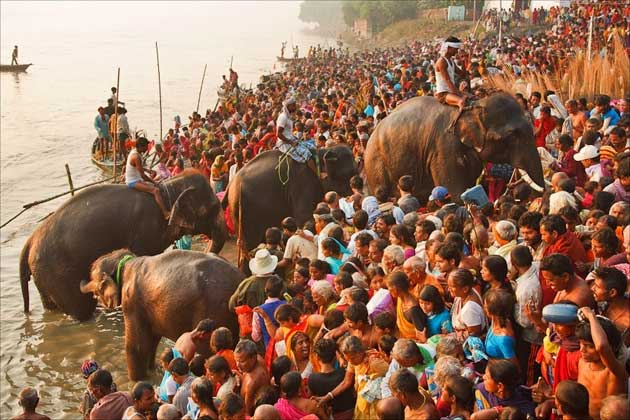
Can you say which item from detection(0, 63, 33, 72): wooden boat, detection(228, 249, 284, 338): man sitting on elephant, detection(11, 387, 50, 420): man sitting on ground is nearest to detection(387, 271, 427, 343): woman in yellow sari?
detection(228, 249, 284, 338): man sitting on elephant

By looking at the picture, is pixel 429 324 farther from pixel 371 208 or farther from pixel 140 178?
pixel 140 178

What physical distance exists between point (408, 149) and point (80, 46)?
322ft

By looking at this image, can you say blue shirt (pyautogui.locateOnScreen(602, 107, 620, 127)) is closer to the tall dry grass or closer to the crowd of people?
the crowd of people

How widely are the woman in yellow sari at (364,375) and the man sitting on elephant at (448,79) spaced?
197 inches

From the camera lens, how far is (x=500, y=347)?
4707 millimetres

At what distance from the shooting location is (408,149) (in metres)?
9.95

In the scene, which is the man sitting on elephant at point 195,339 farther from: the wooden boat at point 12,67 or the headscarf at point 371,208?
the wooden boat at point 12,67

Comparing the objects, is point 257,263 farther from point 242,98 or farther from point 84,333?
point 242,98

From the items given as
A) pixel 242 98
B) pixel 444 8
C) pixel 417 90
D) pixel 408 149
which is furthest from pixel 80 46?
pixel 408 149

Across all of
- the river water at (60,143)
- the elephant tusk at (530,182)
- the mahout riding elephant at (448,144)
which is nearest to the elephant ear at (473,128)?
the mahout riding elephant at (448,144)

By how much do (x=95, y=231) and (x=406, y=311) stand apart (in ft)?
18.7

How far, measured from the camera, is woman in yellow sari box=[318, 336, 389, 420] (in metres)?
4.95

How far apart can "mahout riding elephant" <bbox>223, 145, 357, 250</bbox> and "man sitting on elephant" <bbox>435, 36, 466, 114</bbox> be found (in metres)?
1.97

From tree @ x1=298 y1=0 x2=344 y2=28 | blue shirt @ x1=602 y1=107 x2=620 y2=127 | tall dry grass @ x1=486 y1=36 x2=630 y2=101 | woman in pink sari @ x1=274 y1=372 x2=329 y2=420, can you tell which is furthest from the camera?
tree @ x1=298 y1=0 x2=344 y2=28
